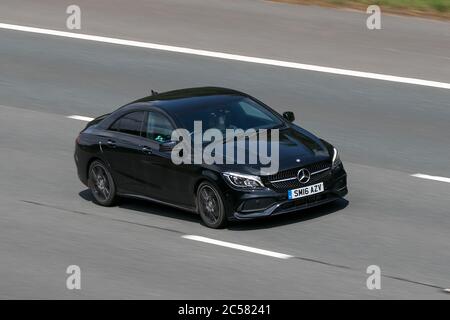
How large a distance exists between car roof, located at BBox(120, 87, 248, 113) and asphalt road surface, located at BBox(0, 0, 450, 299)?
4.59 feet

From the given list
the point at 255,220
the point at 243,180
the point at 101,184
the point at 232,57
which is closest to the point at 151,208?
the point at 101,184

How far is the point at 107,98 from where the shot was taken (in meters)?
21.2

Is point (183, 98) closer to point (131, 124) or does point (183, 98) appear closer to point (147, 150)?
point (131, 124)

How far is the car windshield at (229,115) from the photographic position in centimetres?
1552

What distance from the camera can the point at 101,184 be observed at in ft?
54.3

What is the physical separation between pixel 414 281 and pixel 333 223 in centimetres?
226

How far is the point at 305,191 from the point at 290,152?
1.84ft

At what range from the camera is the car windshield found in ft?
50.9

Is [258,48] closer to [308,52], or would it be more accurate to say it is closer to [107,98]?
[308,52]

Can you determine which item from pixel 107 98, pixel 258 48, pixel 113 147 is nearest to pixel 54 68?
pixel 107 98

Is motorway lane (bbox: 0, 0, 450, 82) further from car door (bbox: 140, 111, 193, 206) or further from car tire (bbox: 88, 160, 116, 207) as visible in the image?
car door (bbox: 140, 111, 193, 206)

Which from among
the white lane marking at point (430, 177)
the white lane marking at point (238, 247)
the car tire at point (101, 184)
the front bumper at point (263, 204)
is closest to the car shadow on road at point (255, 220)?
the car tire at point (101, 184)

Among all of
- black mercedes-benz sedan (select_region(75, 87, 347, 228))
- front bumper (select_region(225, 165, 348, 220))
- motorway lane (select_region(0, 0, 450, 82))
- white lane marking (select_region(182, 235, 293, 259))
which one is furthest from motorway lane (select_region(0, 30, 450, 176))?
white lane marking (select_region(182, 235, 293, 259))
